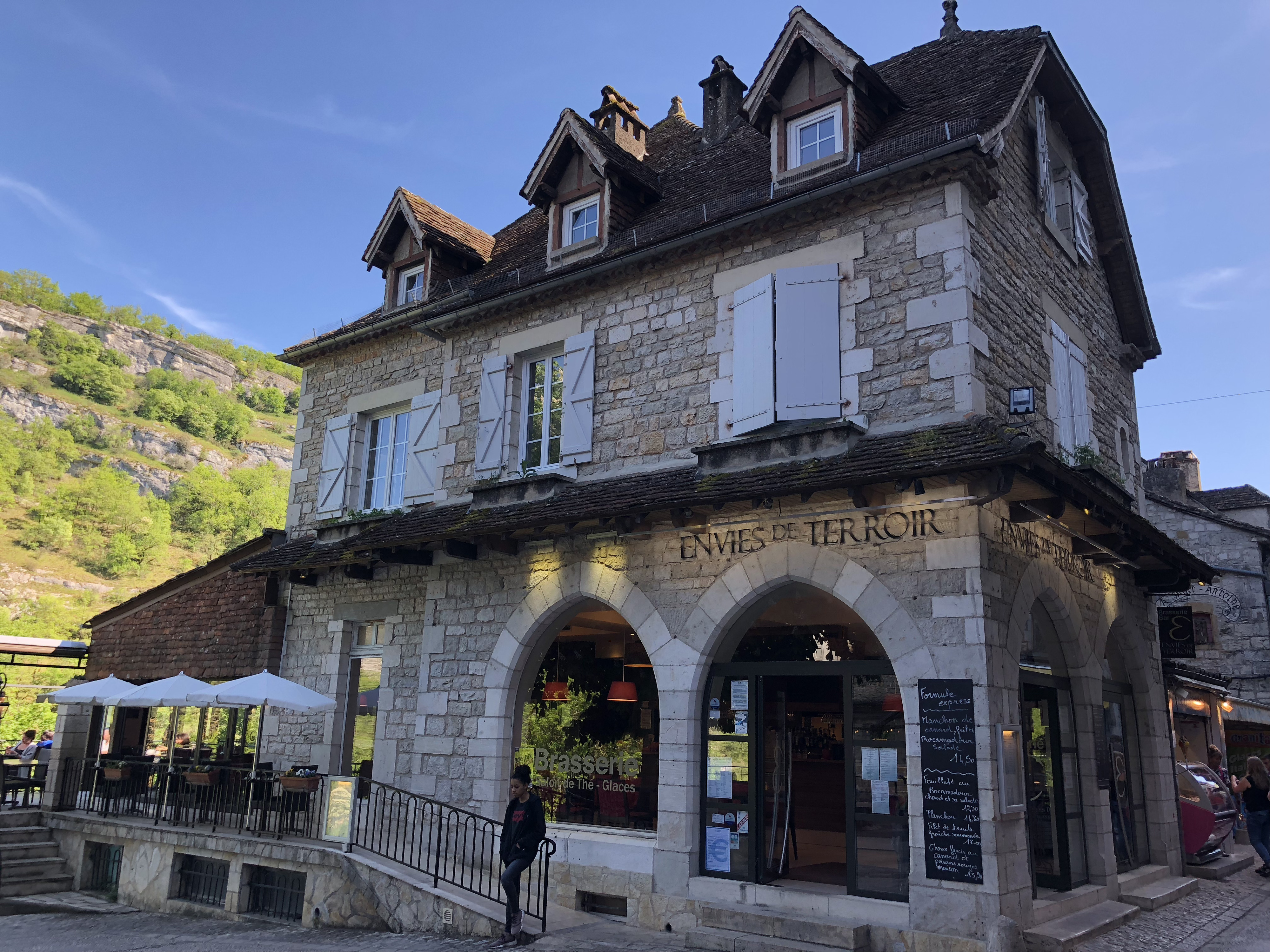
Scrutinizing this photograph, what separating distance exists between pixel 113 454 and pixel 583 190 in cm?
8109

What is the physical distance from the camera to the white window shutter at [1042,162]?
9781 mm

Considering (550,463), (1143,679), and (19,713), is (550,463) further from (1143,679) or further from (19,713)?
(19,713)

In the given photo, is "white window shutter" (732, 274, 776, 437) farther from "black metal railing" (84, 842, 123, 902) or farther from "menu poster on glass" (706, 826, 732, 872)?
"black metal railing" (84, 842, 123, 902)

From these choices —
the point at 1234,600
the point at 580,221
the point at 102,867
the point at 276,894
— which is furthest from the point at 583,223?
the point at 1234,600

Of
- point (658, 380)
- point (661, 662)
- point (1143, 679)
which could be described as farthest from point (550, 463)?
point (1143, 679)

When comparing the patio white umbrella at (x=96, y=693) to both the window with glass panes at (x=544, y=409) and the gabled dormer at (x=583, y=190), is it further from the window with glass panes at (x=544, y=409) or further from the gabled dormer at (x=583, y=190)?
the gabled dormer at (x=583, y=190)

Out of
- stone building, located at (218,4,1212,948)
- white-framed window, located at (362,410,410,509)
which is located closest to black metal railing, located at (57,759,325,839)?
stone building, located at (218,4,1212,948)

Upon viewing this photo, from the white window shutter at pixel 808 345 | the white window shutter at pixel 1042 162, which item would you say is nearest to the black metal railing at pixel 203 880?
the white window shutter at pixel 808 345

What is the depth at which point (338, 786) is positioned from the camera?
30.5 feet

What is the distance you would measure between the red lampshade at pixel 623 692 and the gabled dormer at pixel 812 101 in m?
5.65

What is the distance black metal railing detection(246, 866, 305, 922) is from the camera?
9.73 m

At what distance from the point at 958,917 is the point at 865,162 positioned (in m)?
6.40

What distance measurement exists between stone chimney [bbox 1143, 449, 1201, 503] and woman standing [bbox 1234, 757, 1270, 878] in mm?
9210

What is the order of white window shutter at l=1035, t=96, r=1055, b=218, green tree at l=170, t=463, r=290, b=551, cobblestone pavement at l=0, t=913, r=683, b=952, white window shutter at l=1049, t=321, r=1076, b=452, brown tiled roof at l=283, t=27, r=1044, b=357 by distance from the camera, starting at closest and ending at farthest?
cobblestone pavement at l=0, t=913, r=683, b=952
brown tiled roof at l=283, t=27, r=1044, b=357
white window shutter at l=1049, t=321, r=1076, b=452
white window shutter at l=1035, t=96, r=1055, b=218
green tree at l=170, t=463, r=290, b=551
